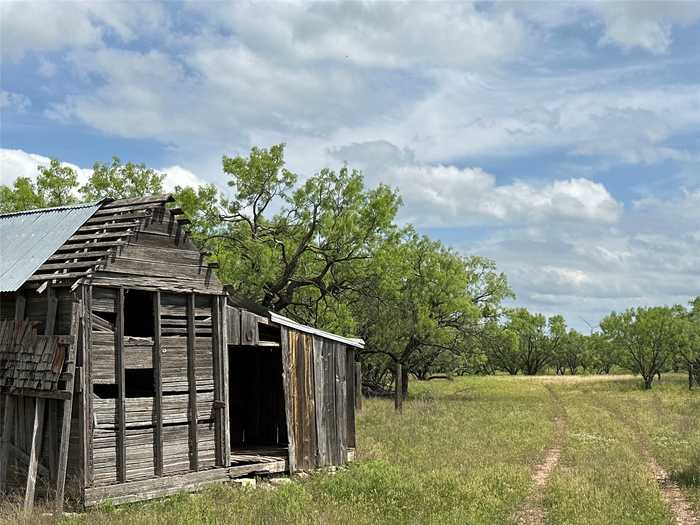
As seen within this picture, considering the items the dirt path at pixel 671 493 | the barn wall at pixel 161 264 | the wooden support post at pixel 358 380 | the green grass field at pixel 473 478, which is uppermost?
the barn wall at pixel 161 264

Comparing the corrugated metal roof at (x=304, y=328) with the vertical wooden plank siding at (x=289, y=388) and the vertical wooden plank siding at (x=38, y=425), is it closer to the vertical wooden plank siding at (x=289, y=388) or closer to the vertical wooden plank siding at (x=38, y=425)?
the vertical wooden plank siding at (x=289, y=388)

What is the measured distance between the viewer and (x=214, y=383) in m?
16.4

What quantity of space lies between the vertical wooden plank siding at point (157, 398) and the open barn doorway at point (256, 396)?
6529 mm

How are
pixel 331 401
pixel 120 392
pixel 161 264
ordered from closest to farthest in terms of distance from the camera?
pixel 120 392 < pixel 161 264 < pixel 331 401

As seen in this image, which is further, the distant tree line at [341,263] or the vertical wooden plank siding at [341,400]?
the distant tree line at [341,263]

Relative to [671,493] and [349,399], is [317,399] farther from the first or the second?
[671,493]

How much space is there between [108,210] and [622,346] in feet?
169

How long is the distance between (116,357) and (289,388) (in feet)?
16.0

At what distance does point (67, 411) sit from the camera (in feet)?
44.7

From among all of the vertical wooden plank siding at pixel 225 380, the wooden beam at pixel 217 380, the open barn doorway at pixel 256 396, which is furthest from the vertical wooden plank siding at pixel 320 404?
the wooden beam at pixel 217 380

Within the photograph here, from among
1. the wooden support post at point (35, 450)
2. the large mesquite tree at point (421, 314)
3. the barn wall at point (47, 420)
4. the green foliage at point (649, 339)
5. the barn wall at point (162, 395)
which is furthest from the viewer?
the green foliage at point (649, 339)

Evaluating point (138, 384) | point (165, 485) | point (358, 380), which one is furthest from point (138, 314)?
point (358, 380)

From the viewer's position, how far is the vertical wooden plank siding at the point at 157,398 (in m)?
15.0

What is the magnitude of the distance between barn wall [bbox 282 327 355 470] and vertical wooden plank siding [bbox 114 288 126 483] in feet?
14.9
